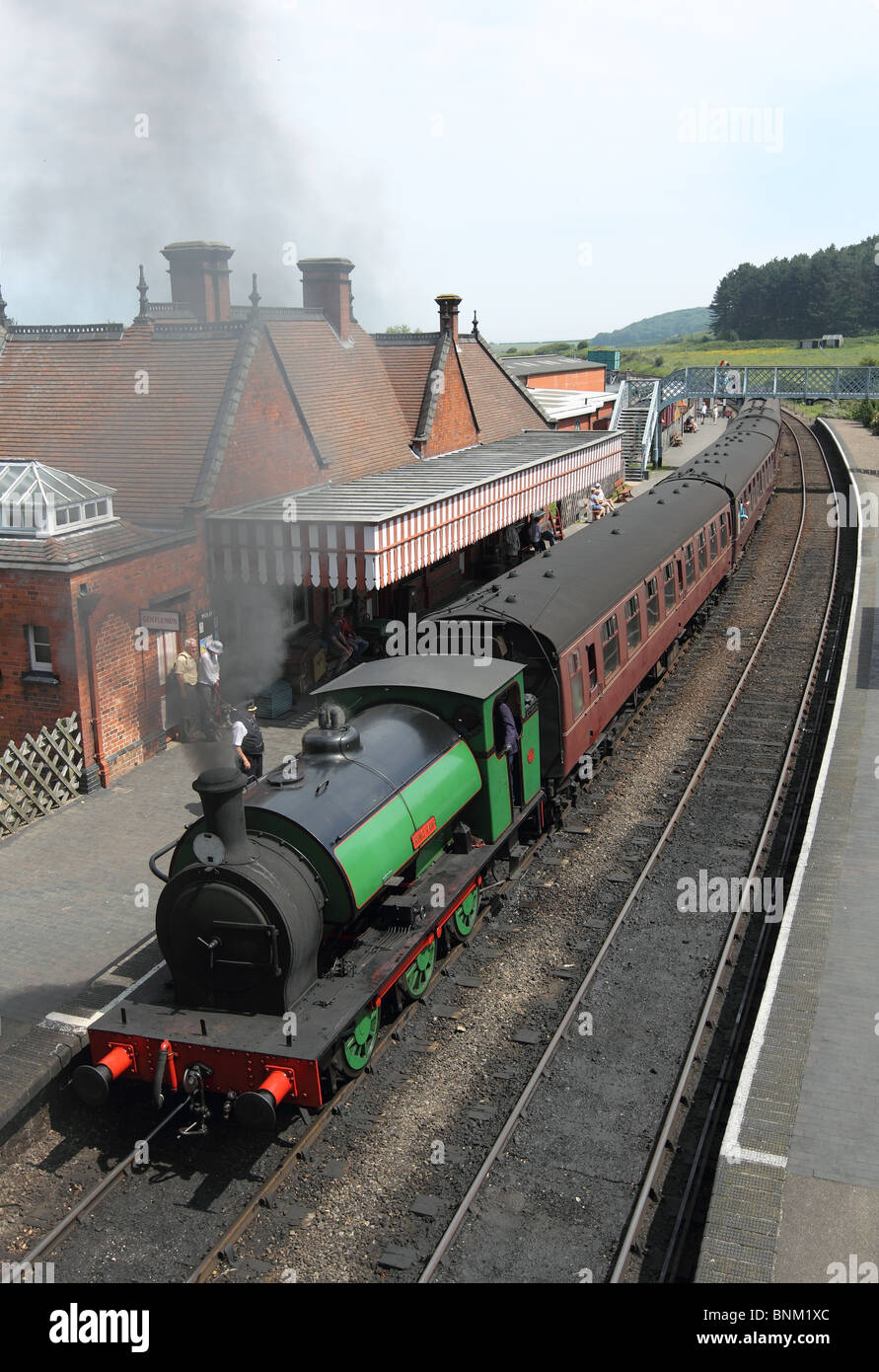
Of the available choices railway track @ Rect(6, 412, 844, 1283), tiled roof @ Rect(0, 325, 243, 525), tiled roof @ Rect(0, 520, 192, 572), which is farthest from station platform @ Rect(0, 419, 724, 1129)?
tiled roof @ Rect(0, 325, 243, 525)

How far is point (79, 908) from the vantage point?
11.5 metres

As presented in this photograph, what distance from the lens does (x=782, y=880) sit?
12219 mm

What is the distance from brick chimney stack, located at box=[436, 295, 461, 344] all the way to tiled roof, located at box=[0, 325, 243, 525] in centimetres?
888

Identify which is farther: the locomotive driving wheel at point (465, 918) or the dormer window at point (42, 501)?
the dormer window at point (42, 501)

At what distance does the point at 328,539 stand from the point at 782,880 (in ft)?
27.0

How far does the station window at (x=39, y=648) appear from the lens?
14.6 m

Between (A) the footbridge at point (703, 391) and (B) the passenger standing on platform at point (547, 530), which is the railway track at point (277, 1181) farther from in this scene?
(A) the footbridge at point (703, 391)

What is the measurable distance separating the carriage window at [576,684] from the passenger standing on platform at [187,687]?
616 cm

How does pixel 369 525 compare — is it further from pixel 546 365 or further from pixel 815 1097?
pixel 546 365

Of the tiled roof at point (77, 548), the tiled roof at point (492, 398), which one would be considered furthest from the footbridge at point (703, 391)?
the tiled roof at point (77, 548)

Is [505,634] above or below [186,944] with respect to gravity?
above

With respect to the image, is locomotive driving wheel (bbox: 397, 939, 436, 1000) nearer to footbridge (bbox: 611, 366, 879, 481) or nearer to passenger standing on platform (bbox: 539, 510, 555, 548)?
passenger standing on platform (bbox: 539, 510, 555, 548)
